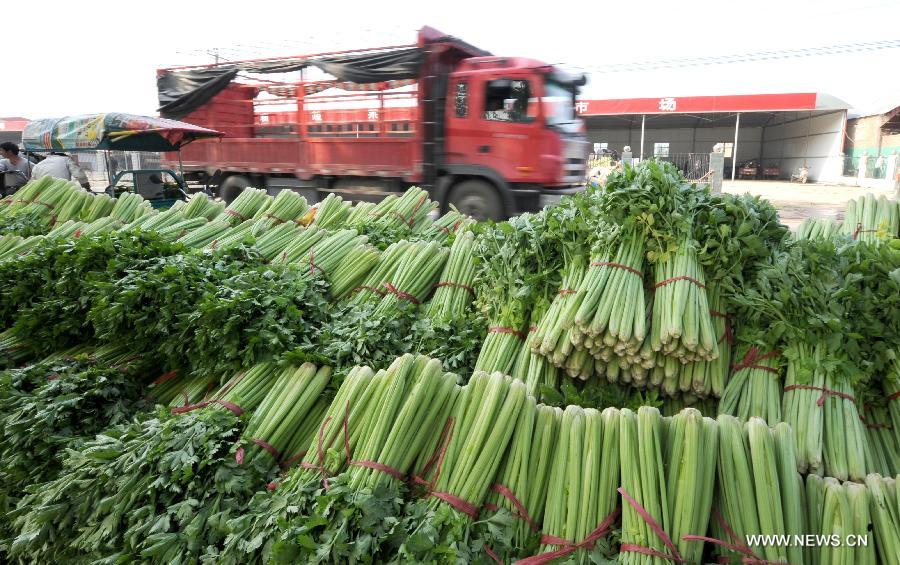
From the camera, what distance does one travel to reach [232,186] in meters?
14.2

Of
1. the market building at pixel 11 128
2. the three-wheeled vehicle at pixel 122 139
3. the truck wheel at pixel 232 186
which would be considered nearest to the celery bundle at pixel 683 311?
the three-wheeled vehicle at pixel 122 139

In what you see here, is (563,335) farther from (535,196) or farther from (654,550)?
(535,196)

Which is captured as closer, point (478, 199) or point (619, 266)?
point (619, 266)

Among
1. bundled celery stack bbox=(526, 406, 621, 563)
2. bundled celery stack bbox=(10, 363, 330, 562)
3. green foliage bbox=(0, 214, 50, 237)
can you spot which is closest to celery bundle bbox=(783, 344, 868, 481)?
bundled celery stack bbox=(526, 406, 621, 563)

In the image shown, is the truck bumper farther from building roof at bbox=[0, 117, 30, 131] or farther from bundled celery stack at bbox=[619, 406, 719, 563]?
building roof at bbox=[0, 117, 30, 131]

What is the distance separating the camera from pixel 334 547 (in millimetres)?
1668

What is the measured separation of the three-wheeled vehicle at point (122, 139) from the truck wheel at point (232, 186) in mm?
2132

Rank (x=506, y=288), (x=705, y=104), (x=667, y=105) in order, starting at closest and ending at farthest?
(x=506, y=288) < (x=705, y=104) < (x=667, y=105)

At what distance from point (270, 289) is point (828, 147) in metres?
40.0

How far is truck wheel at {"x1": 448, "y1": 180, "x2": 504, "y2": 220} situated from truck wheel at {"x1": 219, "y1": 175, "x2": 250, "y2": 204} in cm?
658

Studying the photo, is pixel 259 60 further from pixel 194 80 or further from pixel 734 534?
pixel 734 534

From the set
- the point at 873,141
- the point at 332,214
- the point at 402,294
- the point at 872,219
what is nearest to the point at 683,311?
the point at 872,219

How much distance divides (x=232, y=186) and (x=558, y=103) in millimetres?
9167

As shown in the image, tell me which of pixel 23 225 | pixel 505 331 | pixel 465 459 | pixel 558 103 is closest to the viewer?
pixel 465 459
